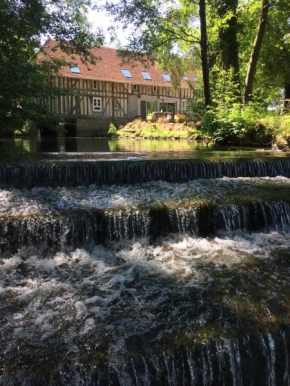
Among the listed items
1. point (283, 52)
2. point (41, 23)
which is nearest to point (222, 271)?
point (41, 23)

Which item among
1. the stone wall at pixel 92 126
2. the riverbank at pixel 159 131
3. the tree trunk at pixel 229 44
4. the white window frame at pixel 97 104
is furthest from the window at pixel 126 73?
the tree trunk at pixel 229 44

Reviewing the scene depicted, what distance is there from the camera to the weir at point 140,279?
248 cm

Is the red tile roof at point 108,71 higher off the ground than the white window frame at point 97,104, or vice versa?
the red tile roof at point 108,71

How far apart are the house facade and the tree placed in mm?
15518

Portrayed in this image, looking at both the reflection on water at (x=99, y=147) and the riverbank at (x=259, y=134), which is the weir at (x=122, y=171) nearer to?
the riverbank at (x=259, y=134)

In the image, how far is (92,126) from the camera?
93.1 ft

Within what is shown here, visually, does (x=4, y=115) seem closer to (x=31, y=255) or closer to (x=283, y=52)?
(x=31, y=255)

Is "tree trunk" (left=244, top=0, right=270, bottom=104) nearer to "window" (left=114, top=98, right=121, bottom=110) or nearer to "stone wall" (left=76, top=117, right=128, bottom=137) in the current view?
"stone wall" (left=76, top=117, right=128, bottom=137)

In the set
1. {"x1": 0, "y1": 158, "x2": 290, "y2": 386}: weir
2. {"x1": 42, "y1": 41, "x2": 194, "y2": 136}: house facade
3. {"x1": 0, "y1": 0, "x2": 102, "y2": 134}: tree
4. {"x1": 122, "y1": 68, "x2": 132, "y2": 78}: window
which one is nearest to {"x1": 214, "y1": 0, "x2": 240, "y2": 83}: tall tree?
{"x1": 0, "y1": 0, "x2": 102, "y2": 134}: tree

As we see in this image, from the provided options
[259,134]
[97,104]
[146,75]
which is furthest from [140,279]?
[146,75]

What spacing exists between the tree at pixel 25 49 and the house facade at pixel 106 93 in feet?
50.9

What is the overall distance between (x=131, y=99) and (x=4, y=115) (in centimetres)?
2238

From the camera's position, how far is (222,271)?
380 cm

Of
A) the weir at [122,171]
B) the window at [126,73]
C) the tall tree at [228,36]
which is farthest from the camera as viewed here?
the window at [126,73]
